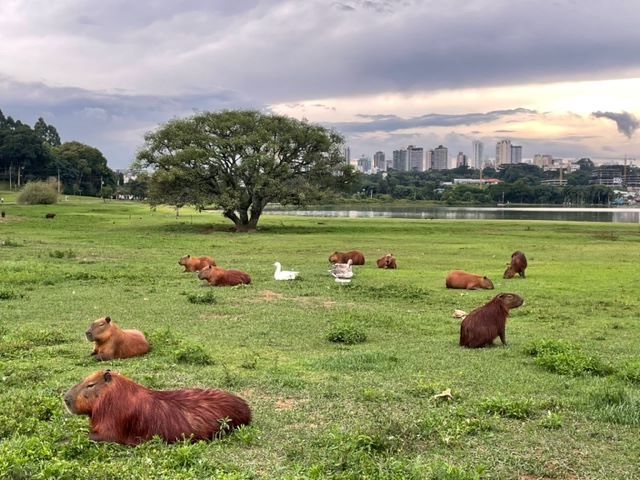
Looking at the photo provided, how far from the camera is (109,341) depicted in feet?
30.7

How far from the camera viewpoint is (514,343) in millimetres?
11109

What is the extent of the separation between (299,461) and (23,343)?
20.3ft

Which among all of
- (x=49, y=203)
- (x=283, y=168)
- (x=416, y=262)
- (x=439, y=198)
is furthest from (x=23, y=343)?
(x=439, y=198)

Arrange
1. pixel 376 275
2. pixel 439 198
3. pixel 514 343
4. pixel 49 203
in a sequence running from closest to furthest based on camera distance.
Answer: pixel 514 343
pixel 376 275
pixel 49 203
pixel 439 198

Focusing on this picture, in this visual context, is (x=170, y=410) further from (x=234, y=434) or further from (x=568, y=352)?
(x=568, y=352)

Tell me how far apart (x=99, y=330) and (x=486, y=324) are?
6.17m

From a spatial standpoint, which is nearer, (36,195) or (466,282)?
(466,282)

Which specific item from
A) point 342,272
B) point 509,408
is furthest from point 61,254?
point 509,408

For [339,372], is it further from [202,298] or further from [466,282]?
[466,282]

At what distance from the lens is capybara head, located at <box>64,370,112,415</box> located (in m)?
5.92

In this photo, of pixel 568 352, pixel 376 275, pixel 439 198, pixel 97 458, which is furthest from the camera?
pixel 439 198

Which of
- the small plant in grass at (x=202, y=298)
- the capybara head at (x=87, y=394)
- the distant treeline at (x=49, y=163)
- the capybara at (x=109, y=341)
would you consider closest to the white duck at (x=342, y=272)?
the small plant in grass at (x=202, y=298)

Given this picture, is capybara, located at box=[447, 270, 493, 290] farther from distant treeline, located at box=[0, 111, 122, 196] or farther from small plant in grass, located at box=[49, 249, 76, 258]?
distant treeline, located at box=[0, 111, 122, 196]

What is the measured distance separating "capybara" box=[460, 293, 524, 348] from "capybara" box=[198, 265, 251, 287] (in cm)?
841
